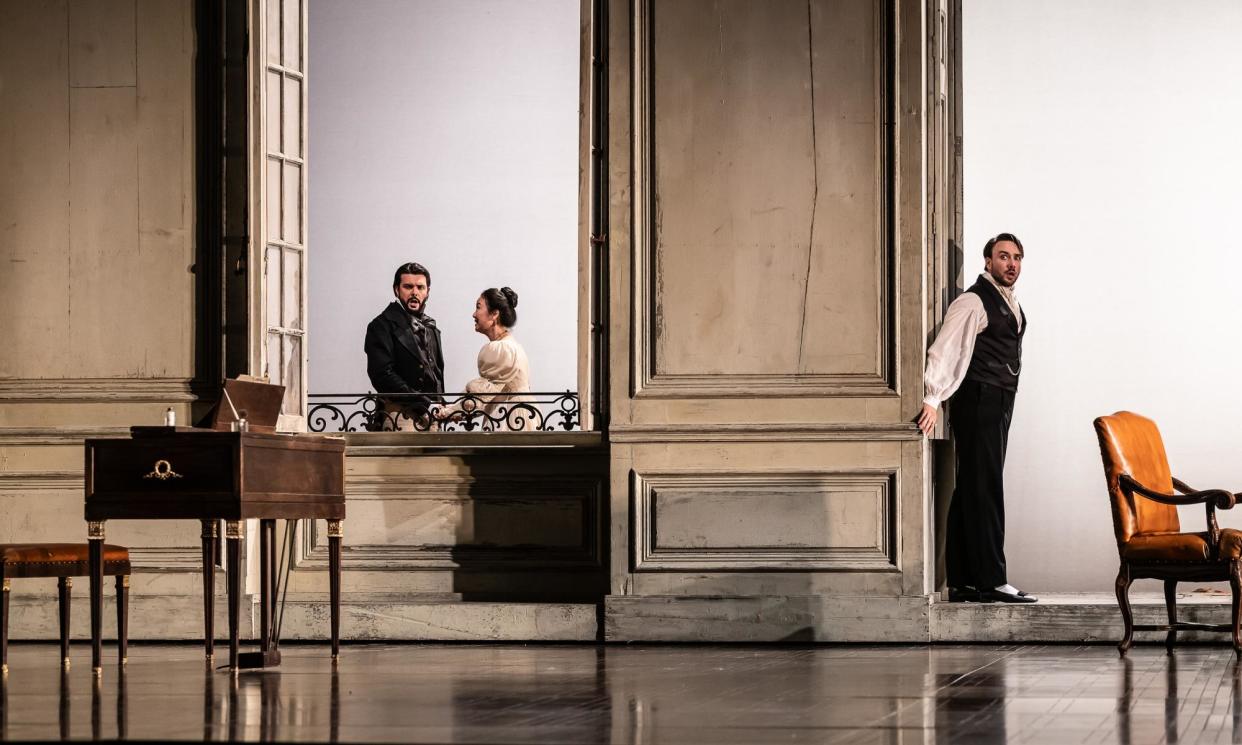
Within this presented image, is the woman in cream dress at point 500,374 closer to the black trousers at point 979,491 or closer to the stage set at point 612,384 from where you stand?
the stage set at point 612,384

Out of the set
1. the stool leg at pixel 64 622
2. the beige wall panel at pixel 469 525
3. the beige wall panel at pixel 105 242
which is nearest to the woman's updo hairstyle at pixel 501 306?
the beige wall panel at pixel 469 525

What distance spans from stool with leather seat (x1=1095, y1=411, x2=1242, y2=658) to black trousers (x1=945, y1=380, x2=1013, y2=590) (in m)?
0.60

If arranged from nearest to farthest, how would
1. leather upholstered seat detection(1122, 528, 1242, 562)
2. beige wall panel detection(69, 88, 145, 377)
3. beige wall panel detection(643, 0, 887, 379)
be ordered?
leather upholstered seat detection(1122, 528, 1242, 562) → beige wall panel detection(643, 0, 887, 379) → beige wall panel detection(69, 88, 145, 377)

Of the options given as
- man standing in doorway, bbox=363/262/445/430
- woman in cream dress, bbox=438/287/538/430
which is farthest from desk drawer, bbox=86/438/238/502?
man standing in doorway, bbox=363/262/445/430

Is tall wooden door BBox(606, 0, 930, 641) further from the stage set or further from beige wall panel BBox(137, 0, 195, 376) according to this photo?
beige wall panel BBox(137, 0, 195, 376)

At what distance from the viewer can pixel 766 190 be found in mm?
6695

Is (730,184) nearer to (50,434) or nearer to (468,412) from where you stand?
(468,412)

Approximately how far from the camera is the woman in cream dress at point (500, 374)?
723 centimetres

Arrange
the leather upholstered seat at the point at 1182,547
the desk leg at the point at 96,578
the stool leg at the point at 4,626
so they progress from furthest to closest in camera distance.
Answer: the leather upholstered seat at the point at 1182,547, the stool leg at the point at 4,626, the desk leg at the point at 96,578

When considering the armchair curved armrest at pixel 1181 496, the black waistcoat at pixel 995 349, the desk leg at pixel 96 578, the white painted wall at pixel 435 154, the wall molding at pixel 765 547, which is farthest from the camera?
the white painted wall at pixel 435 154

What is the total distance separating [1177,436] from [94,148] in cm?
522

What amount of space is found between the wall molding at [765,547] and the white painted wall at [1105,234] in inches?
68.9

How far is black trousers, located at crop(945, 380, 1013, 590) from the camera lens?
6.82 m

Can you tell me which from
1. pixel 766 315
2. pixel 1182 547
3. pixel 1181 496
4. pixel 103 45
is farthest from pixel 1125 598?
pixel 103 45
